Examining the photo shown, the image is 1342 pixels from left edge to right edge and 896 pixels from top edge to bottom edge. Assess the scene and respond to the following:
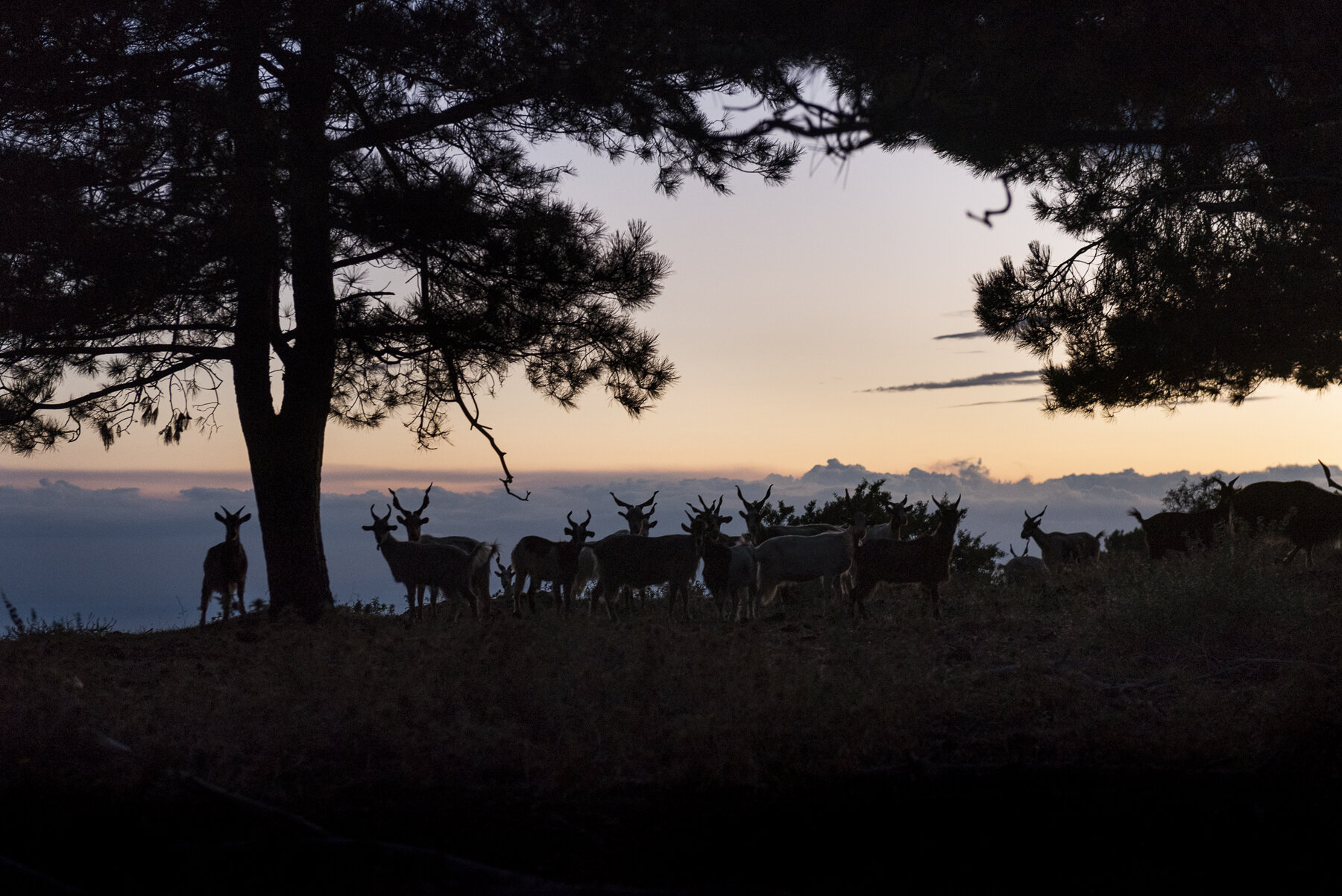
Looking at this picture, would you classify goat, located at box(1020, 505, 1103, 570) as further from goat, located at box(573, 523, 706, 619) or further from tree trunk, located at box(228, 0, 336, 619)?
tree trunk, located at box(228, 0, 336, 619)

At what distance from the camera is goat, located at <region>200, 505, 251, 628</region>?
14.3m

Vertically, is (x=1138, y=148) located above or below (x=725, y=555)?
above

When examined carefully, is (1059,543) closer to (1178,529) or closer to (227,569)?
(1178,529)

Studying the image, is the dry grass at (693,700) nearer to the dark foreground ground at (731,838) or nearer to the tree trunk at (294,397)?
the dark foreground ground at (731,838)

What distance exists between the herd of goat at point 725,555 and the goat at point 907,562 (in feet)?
0.04

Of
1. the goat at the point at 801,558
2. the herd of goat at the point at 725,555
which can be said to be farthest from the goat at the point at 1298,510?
the goat at the point at 801,558

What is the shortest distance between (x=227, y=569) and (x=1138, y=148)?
12.7 metres

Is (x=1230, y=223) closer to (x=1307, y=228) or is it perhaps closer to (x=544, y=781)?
(x=1307, y=228)

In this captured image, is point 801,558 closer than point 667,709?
No

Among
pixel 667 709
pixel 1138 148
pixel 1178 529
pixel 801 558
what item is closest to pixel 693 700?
pixel 667 709

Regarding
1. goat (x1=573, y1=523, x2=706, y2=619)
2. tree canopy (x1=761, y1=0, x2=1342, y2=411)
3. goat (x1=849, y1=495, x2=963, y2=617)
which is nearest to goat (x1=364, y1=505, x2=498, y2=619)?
goat (x1=573, y1=523, x2=706, y2=619)

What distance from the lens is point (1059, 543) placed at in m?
17.9

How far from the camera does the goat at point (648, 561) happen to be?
12719 millimetres

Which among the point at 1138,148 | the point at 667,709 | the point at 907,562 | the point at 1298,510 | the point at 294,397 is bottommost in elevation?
the point at 667,709
